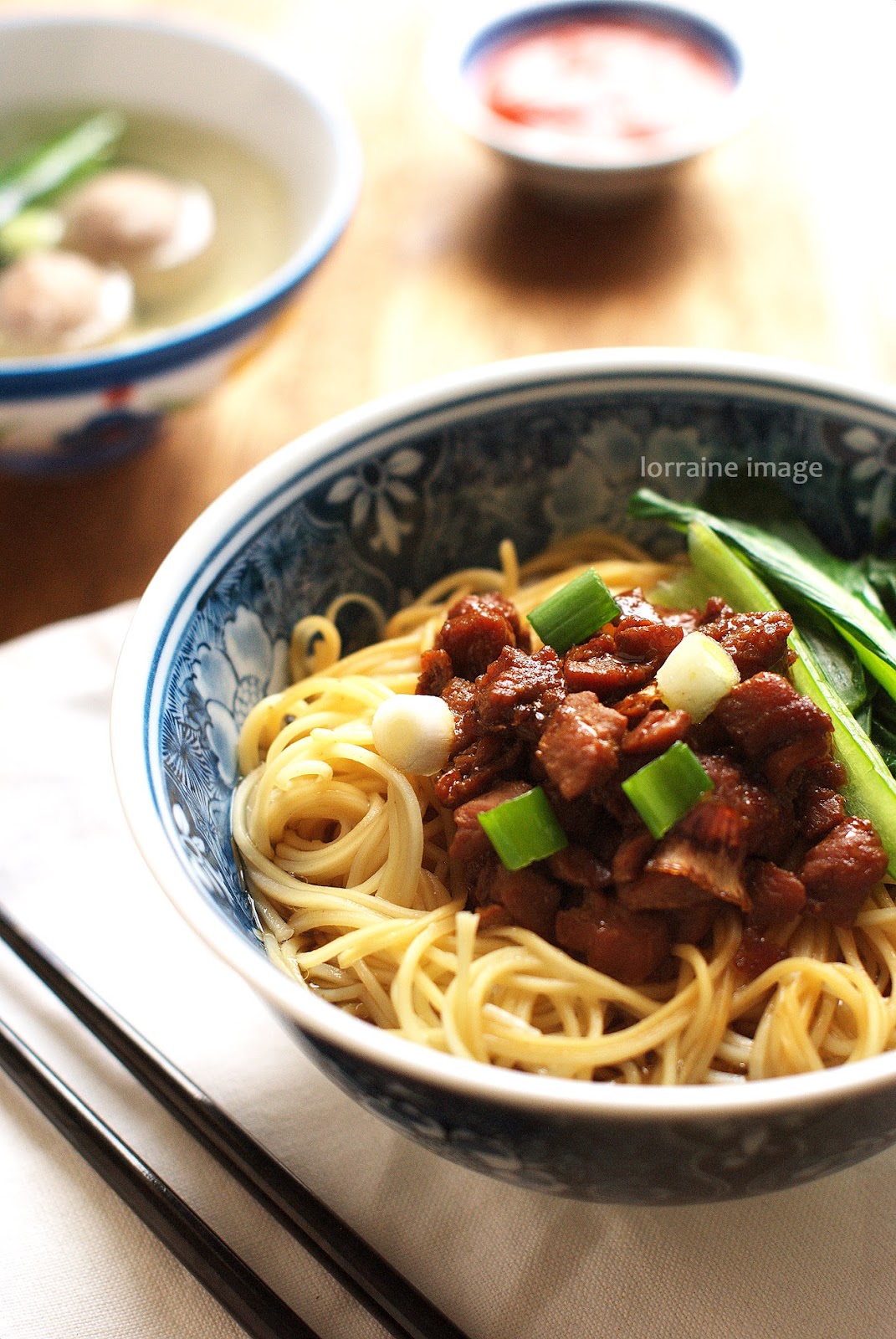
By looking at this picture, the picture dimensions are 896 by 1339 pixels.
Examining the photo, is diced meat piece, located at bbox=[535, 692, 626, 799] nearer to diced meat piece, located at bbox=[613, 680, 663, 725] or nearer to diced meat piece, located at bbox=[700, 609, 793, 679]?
diced meat piece, located at bbox=[613, 680, 663, 725]

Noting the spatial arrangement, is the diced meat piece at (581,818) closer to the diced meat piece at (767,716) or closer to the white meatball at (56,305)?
the diced meat piece at (767,716)

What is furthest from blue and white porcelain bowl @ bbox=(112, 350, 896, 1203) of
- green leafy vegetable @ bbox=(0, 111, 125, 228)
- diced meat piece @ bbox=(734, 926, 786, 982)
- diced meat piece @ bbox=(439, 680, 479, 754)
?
green leafy vegetable @ bbox=(0, 111, 125, 228)

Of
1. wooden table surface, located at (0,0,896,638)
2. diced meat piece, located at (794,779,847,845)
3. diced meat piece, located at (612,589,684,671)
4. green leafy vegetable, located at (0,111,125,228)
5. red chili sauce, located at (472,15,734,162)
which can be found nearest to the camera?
diced meat piece, located at (794,779,847,845)

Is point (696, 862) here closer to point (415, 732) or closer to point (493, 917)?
point (493, 917)

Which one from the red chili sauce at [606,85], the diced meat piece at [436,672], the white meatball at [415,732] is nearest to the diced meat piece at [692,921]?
the white meatball at [415,732]

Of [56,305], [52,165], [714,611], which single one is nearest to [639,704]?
[714,611]

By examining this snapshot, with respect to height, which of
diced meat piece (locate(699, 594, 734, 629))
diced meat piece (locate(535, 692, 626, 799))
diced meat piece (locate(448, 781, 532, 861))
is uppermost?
diced meat piece (locate(535, 692, 626, 799))

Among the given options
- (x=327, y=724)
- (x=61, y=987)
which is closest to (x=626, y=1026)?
(x=327, y=724)
